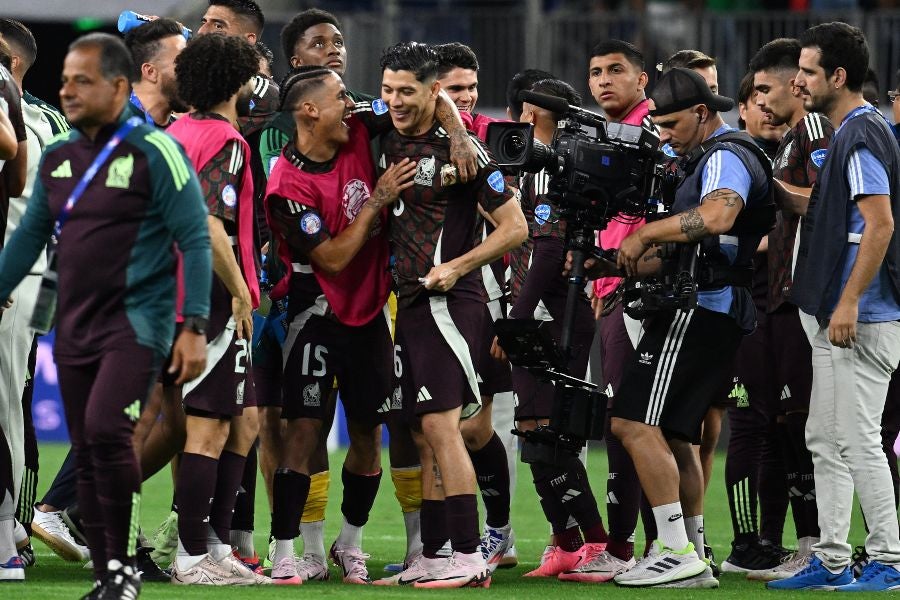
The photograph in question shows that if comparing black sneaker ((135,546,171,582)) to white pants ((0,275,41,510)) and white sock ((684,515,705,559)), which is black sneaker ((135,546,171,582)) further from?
white sock ((684,515,705,559))

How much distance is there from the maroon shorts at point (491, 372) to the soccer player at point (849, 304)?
69.3 inches

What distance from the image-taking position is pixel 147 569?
21.3ft

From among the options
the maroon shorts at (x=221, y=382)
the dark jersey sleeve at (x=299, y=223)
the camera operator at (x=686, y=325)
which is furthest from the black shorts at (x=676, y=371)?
the maroon shorts at (x=221, y=382)

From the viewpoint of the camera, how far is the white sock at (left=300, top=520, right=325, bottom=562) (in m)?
6.84

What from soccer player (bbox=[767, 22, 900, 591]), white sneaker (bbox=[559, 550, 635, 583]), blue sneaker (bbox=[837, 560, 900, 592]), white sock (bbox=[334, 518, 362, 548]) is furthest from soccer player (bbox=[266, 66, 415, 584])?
blue sneaker (bbox=[837, 560, 900, 592])

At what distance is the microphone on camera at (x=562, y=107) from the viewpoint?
6.36 m

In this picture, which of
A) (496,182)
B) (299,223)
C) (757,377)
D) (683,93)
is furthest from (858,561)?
(299,223)

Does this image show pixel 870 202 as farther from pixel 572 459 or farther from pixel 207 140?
pixel 207 140

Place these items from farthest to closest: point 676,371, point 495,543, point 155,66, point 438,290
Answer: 1. point 495,543
2. point 155,66
3. point 676,371
4. point 438,290

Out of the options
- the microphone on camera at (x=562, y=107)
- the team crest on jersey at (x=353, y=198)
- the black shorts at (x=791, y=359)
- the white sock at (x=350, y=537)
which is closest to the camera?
the microphone on camera at (x=562, y=107)

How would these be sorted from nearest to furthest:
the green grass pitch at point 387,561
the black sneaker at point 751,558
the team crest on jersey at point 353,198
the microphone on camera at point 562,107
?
the green grass pitch at point 387,561
the microphone on camera at point 562,107
the team crest on jersey at point 353,198
the black sneaker at point 751,558

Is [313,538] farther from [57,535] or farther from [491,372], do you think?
[491,372]

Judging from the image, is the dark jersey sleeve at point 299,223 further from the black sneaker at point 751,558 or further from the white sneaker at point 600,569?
the black sneaker at point 751,558

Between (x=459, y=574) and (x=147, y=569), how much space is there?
1.36m
